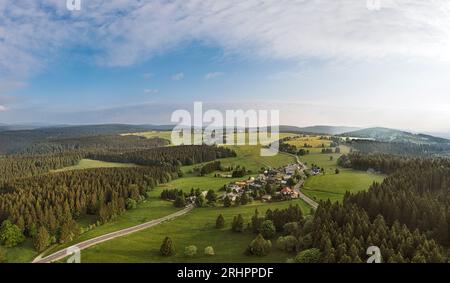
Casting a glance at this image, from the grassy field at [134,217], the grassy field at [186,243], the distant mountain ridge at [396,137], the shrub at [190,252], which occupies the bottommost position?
the grassy field at [134,217]

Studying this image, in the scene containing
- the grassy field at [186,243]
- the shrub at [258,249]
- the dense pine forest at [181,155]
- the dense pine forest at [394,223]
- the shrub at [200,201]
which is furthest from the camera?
the dense pine forest at [181,155]

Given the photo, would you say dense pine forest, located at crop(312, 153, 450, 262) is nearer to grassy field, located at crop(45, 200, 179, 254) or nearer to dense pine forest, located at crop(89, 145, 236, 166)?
grassy field, located at crop(45, 200, 179, 254)

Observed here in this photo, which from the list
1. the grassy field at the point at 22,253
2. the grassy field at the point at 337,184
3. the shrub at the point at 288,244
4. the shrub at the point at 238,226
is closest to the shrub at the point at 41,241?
the grassy field at the point at 22,253

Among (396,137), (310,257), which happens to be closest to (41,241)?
(310,257)

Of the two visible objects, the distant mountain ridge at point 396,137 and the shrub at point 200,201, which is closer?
the shrub at point 200,201

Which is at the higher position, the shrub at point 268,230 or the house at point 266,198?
the shrub at point 268,230

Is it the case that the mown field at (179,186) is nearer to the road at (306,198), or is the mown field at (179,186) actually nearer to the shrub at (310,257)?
the road at (306,198)

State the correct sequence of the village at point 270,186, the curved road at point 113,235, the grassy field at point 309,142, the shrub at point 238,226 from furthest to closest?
the grassy field at point 309,142 < the village at point 270,186 < the shrub at point 238,226 < the curved road at point 113,235
